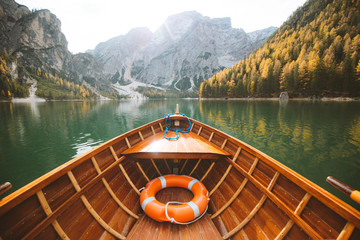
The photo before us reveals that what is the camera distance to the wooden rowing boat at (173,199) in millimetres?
2082

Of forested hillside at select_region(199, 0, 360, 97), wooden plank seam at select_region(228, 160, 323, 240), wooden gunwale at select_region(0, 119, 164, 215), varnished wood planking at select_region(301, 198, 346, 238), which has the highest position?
forested hillside at select_region(199, 0, 360, 97)

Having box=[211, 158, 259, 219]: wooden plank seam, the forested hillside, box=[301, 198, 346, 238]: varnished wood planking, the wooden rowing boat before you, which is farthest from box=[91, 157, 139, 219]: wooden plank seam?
the forested hillside

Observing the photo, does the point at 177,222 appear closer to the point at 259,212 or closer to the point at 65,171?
the point at 259,212

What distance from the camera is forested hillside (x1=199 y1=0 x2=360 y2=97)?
4359 centimetres

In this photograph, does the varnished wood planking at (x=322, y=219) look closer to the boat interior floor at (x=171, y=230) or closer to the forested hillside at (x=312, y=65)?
the boat interior floor at (x=171, y=230)

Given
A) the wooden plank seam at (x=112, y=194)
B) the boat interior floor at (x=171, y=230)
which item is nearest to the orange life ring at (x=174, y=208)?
the boat interior floor at (x=171, y=230)

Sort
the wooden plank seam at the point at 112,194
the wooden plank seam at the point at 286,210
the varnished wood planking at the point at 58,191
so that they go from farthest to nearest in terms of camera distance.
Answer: the wooden plank seam at the point at 112,194, the varnished wood planking at the point at 58,191, the wooden plank seam at the point at 286,210

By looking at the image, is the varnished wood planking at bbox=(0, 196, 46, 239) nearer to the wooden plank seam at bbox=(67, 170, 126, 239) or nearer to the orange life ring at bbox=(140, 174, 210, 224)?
the wooden plank seam at bbox=(67, 170, 126, 239)

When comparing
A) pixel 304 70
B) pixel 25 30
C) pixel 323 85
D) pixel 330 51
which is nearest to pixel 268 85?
pixel 304 70

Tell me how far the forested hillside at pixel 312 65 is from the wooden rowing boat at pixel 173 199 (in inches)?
2370

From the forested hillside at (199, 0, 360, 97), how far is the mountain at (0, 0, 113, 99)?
13087 cm

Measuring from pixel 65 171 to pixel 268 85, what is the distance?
7279 centimetres

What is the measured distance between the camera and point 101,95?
168 meters

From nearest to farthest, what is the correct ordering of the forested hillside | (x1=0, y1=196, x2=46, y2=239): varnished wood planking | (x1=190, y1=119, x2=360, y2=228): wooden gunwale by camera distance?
(x1=190, y1=119, x2=360, y2=228): wooden gunwale, (x1=0, y1=196, x2=46, y2=239): varnished wood planking, the forested hillside
